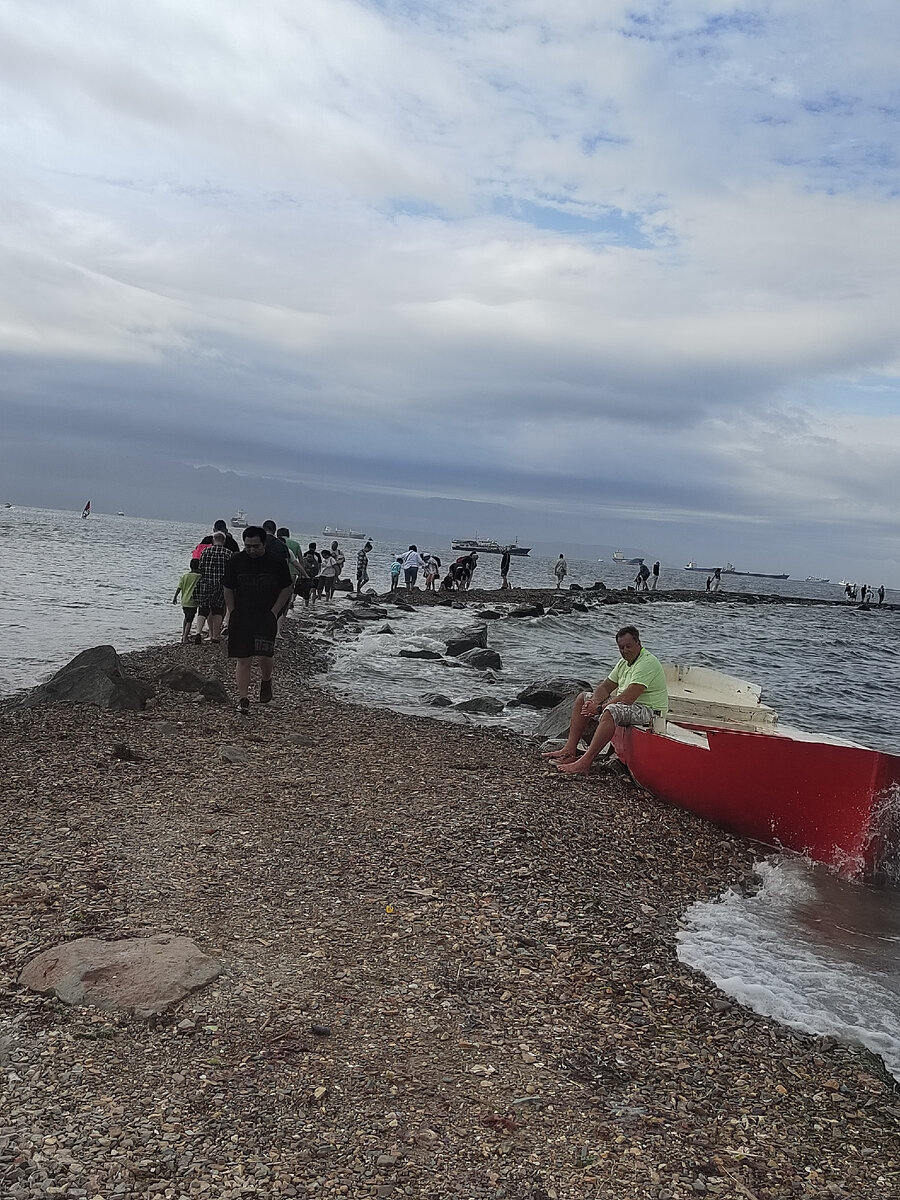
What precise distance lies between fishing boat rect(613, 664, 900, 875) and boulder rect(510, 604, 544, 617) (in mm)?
26245

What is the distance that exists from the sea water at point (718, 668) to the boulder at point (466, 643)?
77 centimetres

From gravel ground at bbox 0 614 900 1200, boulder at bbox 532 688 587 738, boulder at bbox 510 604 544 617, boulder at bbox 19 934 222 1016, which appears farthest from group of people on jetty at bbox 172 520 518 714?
boulder at bbox 510 604 544 617

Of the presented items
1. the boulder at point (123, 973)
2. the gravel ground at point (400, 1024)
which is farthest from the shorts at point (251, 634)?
the boulder at point (123, 973)

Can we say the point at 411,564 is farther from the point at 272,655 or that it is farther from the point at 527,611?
the point at 272,655

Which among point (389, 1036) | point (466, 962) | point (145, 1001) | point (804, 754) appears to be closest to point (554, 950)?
point (466, 962)

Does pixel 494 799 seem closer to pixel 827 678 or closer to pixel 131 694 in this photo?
pixel 131 694

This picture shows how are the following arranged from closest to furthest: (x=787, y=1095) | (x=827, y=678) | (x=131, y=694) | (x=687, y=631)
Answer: (x=787, y=1095) < (x=131, y=694) < (x=827, y=678) < (x=687, y=631)

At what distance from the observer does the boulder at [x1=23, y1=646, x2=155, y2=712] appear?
10.8 m

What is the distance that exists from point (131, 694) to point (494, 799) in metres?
5.36

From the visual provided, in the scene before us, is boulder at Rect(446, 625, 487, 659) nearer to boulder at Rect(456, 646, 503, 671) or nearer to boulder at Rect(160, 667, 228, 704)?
boulder at Rect(456, 646, 503, 671)

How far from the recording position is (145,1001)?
13.6 feet

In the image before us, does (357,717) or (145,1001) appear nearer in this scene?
(145,1001)

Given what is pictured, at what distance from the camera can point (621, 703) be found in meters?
9.16

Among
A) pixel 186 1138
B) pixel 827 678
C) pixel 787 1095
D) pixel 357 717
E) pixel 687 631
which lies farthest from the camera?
pixel 687 631
